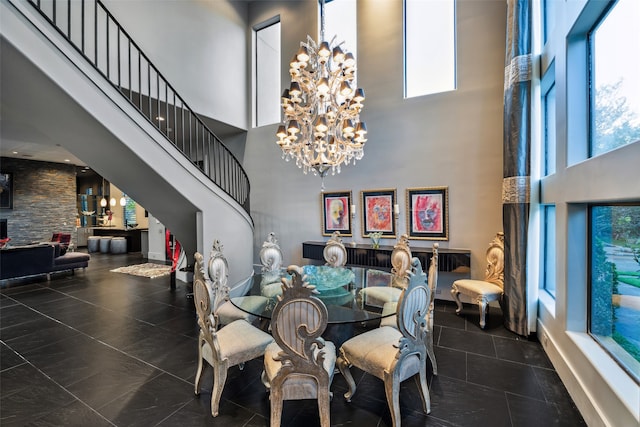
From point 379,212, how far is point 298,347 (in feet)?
11.9

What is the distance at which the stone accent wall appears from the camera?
8.45m

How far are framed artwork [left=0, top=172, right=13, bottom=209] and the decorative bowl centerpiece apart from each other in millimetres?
10405

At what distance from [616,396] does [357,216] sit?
3.94 metres

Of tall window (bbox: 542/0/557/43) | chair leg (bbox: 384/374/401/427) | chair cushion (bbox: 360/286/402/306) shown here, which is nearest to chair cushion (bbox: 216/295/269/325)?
chair cushion (bbox: 360/286/402/306)

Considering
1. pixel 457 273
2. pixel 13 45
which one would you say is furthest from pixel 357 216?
pixel 13 45

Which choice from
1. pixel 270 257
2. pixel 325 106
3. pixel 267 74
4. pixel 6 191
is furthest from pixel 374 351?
pixel 6 191

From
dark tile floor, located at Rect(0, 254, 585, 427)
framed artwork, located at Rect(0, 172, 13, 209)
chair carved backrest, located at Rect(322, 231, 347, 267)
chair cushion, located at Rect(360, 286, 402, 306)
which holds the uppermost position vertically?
A: framed artwork, located at Rect(0, 172, 13, 209)

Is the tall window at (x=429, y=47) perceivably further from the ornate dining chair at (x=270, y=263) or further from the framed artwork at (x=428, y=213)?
the ornate dining chair at (x=270, y=263)

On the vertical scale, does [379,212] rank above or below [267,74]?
below

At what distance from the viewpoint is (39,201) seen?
8906 millimetres

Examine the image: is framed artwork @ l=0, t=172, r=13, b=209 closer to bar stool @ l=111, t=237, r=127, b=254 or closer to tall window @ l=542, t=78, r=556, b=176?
bar stool @ l=111, t=237, r=127, b=254

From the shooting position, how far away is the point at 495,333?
3342 millimetres

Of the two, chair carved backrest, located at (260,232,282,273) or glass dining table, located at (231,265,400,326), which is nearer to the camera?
glass dining table, located at (231,265,400,326)

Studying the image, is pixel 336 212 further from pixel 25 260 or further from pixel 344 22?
pixel 25 260
